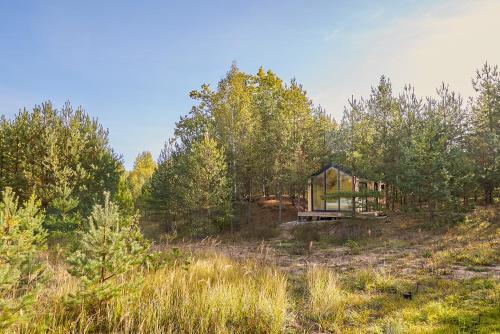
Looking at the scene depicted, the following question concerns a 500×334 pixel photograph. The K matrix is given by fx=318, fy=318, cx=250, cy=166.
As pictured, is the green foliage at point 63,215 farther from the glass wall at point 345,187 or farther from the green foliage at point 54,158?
the glass wall at point 345,187

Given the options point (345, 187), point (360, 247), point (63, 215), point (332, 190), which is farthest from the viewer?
point (332, 190)

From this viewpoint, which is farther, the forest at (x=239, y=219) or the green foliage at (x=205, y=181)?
the green foliage at (x=205, y=181)

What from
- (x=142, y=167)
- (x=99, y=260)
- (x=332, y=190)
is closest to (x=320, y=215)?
(x=332, y=190)

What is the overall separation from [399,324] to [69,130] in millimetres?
19266

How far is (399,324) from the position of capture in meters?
4.92

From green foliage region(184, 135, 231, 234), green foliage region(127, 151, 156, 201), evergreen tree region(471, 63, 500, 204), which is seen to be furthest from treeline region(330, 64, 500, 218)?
green foliage region(127, 151, 156, 201)

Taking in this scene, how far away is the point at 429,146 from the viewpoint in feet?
55.0

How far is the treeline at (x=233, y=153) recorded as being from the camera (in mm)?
20844

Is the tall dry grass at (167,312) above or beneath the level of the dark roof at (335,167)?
beneath

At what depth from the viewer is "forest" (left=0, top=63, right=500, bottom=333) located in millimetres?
4840

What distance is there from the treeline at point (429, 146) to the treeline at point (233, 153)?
338 centimetres

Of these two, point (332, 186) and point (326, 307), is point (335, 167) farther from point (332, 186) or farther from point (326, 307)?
point (326, 307)

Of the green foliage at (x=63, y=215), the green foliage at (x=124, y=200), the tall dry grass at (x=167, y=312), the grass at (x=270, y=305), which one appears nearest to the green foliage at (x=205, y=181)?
the green foliage at (x=124, y=200)

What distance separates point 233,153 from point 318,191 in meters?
7.31
